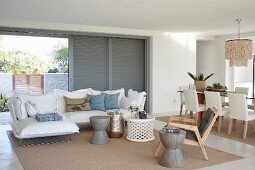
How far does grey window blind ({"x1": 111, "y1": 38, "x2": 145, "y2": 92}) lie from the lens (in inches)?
317

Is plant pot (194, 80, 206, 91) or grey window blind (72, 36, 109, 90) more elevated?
grey window blind (72, 36, 109, 90)

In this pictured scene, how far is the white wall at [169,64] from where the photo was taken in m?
8.46

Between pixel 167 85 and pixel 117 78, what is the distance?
66.2 inches

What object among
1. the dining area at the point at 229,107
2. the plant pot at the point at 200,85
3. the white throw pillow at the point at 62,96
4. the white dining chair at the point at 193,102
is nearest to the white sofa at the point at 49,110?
the white throw pillow at the point at 62,96

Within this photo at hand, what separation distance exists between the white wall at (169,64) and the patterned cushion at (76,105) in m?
2.62

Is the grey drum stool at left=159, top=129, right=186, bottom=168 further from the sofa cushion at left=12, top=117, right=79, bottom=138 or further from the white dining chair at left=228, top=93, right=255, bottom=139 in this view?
the white dining chair at left=228, top=93, right=255, bottom=139

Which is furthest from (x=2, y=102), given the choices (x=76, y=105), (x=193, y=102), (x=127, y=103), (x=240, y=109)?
(x=240, y=109)

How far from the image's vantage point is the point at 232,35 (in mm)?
9297

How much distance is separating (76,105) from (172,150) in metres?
2.83

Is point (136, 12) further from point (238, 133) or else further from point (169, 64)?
point (169, 64)

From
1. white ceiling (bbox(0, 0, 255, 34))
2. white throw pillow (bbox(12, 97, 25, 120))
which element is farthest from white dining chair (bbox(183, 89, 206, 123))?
white throw pillow (bbox(12, 97, 25, 120))

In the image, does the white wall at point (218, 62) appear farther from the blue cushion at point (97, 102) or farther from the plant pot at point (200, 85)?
the blue cushion at point (97, 102)

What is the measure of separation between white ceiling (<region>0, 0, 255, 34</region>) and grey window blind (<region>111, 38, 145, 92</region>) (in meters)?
0.82

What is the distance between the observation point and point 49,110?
5.70 metres
